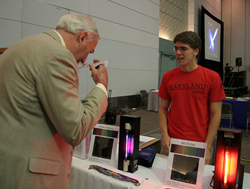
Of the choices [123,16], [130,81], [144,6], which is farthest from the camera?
[144,6]

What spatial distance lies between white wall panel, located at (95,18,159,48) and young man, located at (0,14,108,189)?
5.56m

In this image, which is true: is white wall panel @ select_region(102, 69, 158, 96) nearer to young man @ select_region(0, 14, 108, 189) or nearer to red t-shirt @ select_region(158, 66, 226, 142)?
red t-shirt @ select_region(158, 66, 226, 142)

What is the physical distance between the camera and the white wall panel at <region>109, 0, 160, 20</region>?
696cm

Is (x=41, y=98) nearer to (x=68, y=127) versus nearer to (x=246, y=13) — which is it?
(x=68, y=127)

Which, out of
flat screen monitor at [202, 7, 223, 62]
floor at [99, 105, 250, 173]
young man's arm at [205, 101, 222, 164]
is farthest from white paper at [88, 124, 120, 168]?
flat screen monitor at [202, 7, 223, 62]

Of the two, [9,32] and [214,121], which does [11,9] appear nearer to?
[9,32]

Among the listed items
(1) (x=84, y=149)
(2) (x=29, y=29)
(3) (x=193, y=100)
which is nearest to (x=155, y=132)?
(3) (x=193, y=100)

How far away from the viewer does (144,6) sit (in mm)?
7746

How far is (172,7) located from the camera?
385 inches

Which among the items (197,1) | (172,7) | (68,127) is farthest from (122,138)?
(197,1)

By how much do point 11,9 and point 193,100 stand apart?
13.8ft

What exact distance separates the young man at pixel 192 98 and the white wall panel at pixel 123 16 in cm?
489

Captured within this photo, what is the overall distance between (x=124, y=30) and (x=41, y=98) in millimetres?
6604

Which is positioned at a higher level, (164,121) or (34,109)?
(34,109)
